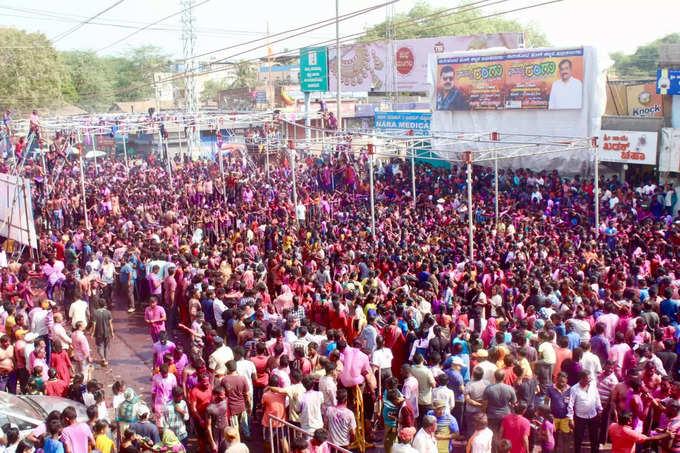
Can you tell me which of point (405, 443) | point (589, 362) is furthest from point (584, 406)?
point (405, 443)

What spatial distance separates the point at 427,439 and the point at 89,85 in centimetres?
6854

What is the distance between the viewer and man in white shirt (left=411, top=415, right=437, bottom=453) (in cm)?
619

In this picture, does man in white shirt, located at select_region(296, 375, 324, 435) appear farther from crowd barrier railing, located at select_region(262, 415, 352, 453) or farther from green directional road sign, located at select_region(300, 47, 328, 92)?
green directional road sign, located at select_region(300, 47, 328, 92)

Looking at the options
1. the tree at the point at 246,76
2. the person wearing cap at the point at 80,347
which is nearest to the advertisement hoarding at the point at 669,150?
the person wearing cap at the point at 80,347

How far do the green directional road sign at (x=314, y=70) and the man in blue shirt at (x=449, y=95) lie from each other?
10217 mm

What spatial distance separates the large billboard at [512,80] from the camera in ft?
73.3

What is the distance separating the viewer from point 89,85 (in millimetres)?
68000

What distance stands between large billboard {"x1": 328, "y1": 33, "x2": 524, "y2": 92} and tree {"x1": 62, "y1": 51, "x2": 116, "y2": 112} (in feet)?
112

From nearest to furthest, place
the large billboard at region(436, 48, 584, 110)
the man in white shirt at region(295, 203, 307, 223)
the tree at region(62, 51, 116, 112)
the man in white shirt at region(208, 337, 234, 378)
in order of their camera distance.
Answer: the man in white shirt at region(208, 337, 234, 378) → the man in white shirt at region(295, 203, 307, 223) → the large billboard at region(436, 48, 584, 110) → the tree at region(62, 51, 116, 112)

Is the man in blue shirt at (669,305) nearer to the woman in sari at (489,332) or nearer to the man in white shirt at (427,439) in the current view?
the woman in sari at (489,332)

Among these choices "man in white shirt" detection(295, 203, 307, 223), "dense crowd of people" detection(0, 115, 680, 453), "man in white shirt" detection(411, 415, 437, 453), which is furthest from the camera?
"man in white shirt" detection(295, 203, 307, 223)

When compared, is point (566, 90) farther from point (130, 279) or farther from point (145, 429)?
point (145, 429)

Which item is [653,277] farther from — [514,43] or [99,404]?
[514,43]

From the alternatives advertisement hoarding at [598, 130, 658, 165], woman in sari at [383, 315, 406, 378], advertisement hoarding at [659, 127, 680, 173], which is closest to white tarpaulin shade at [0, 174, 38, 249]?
woman in sari at [383, 315, 406, 378]
